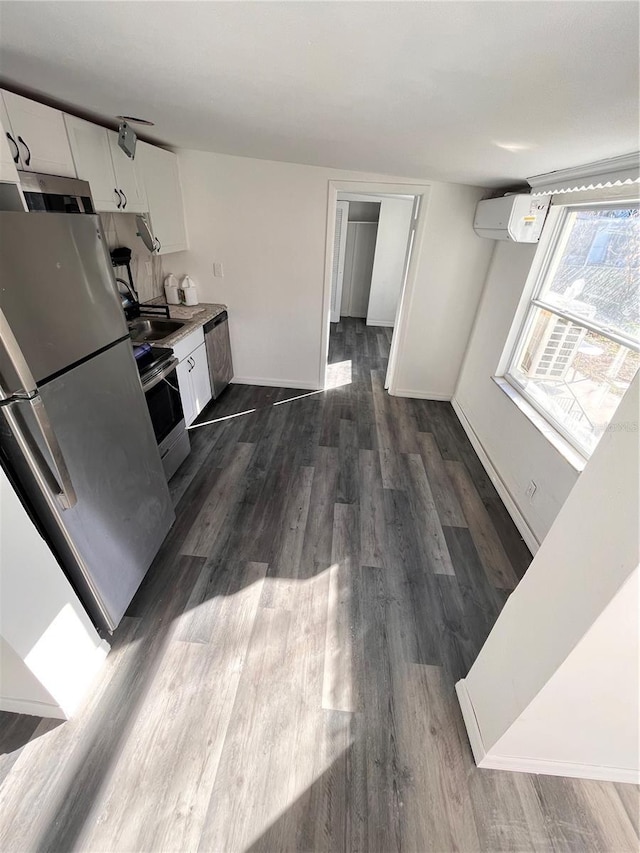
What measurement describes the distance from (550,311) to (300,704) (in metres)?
2.67

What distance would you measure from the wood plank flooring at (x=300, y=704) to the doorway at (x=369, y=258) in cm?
410

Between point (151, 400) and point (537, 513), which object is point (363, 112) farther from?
point (537, 513)

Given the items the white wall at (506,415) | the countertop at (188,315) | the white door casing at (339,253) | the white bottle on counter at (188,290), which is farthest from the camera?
the white door casing at (339,253)

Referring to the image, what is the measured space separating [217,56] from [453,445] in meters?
2.87

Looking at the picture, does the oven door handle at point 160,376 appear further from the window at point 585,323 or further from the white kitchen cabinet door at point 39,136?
the window at point 585,323

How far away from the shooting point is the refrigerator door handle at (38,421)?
3.12 feet

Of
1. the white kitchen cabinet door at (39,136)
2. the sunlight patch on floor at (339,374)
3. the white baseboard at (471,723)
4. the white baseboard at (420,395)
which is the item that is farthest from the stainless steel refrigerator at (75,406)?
the white baseboard at (420,395)

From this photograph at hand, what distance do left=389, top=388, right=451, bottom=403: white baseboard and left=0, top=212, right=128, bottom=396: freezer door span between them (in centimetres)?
301

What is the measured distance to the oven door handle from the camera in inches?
79.9

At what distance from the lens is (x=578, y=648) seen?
0.86 metres

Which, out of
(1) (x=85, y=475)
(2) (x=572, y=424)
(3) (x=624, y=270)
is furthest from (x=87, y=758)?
(3) (x=624, y=270)

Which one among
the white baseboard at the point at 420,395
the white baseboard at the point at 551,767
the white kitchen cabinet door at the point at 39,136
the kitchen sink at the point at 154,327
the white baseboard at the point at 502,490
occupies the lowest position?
the white baseboard at the point at 551,767

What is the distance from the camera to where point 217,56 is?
3.34ft

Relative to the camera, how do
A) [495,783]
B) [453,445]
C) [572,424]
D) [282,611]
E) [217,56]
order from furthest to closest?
[453,445], [572,424], [282,611], [495,783], [217,56]
